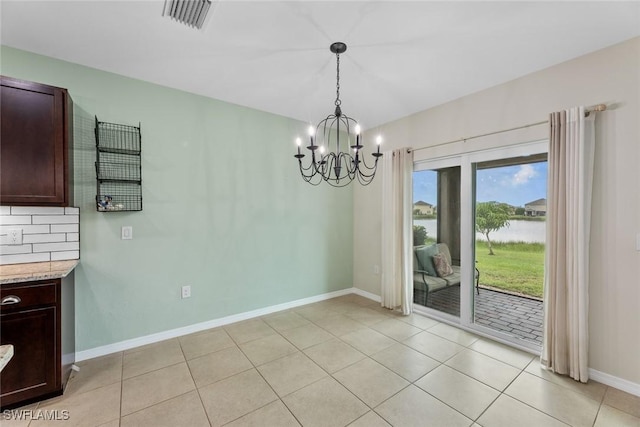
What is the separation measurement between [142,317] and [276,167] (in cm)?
230

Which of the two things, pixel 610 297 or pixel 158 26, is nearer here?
pixel 158 26

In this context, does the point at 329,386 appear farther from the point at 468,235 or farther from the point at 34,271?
the point at 34,271

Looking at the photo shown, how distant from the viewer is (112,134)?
2.68 metres

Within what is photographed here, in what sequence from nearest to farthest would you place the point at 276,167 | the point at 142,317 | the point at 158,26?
the point at 158,26 < the point at 142,317 < the point at 276,167

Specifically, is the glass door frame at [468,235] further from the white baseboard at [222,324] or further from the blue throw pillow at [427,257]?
the white baseboard at [222,324]

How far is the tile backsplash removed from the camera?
2.25 m

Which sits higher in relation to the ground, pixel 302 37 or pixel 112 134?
pixel 302 37

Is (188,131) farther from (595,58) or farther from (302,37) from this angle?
(595,58)

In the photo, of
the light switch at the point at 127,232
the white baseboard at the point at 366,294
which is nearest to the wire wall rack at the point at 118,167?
the light switch at the point at 127,232

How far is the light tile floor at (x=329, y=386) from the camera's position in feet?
6.11

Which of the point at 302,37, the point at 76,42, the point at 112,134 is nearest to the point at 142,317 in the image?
the point at 112,134

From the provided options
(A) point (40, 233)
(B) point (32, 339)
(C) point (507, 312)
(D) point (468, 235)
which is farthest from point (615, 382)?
(A) point (40, 233)

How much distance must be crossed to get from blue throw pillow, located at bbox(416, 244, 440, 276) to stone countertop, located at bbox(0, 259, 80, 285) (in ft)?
12.3

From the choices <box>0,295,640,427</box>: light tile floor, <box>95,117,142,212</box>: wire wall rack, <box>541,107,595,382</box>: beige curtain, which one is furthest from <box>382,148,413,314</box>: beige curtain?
<box>95,117,142,212</box>: wire wall rack
